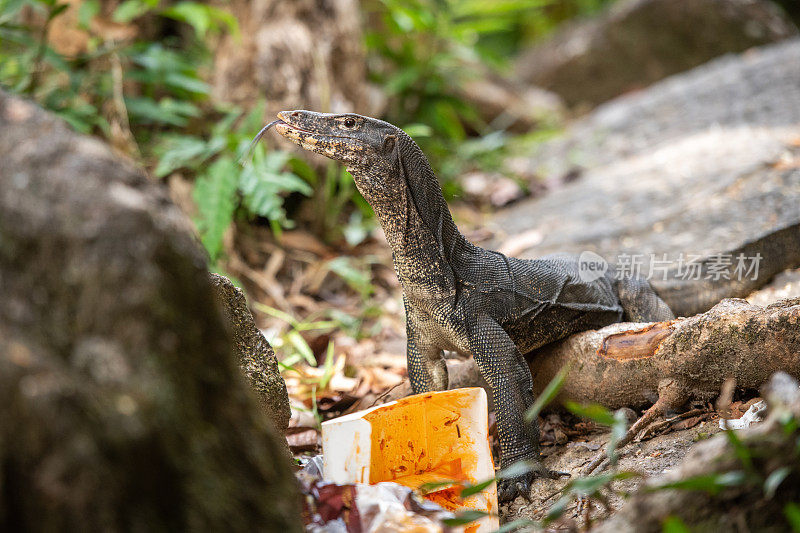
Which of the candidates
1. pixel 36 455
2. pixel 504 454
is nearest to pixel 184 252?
pixel 36 455

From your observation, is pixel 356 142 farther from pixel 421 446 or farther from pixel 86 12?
pixel 86 12

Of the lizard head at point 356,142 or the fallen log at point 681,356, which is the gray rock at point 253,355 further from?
the fallen log at point 681,356

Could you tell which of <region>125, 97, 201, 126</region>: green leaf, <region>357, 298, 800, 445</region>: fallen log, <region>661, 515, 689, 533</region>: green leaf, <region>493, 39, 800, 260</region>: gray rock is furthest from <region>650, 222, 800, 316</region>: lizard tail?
<region>125, 97, 201, 126</region>: green leaf

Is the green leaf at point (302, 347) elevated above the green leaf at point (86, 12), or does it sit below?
below

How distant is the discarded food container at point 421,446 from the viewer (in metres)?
2.07

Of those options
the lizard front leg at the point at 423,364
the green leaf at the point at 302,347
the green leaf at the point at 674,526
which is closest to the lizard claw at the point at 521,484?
the lizard front leg at the point at 423,364

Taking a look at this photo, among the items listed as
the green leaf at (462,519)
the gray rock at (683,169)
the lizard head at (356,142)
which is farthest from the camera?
the gray rock at (683,169)

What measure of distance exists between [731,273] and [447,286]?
6.08 feet

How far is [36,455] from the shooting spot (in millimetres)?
1074

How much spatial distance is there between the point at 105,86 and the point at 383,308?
2688 millimetres

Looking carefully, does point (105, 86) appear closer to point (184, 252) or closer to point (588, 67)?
point (184, 252)

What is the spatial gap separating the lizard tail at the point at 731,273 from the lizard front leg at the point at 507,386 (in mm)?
1318

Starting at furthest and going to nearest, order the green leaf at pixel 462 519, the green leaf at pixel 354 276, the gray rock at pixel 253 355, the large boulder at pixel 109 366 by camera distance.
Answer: the green leaf at pixel 354 276 → the gray rock at pixel 253 355 → the green leaf at pixel 462 519 → the large boulder at pixel 109 366

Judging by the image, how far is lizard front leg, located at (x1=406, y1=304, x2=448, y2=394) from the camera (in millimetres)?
3100
